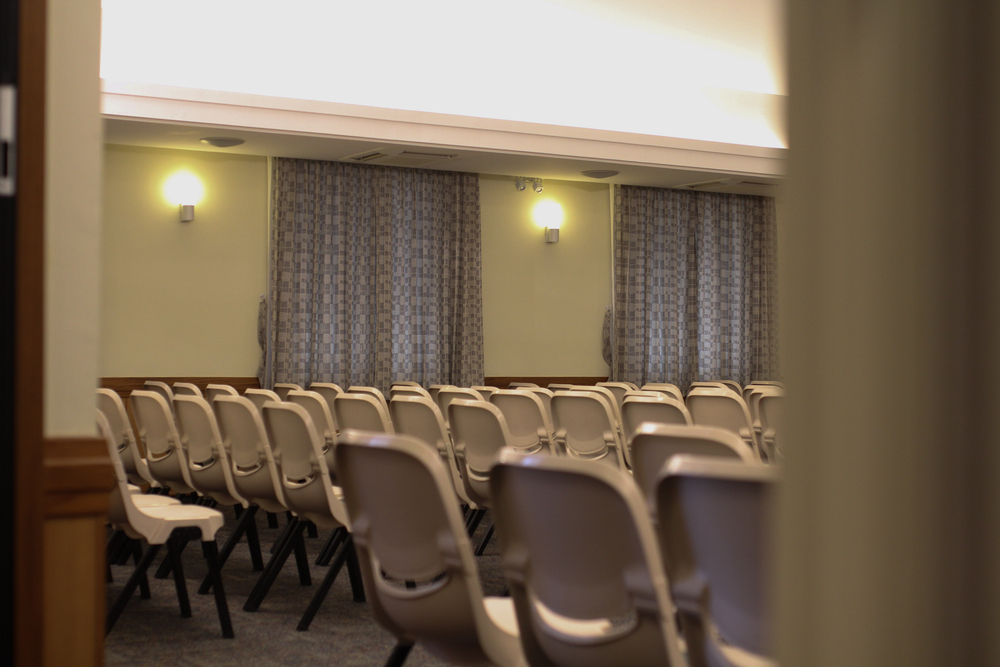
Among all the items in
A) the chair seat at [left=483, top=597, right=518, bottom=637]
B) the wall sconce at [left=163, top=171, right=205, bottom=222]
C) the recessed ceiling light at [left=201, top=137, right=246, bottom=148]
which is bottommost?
the chair seat at [left=483, top=597, right=518, bottom=637]

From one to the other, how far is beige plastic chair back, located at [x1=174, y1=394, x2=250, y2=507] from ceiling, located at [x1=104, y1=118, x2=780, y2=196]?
3.81 meters

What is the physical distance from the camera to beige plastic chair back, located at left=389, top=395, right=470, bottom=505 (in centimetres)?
465

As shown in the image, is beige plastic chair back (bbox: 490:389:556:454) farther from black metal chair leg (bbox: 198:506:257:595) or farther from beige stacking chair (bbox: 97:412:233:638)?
beige stacking chair (bbox: 97:412:233:638)

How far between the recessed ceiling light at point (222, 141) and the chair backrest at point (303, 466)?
4.90 m

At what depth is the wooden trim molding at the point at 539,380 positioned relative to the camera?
1094 centimetres

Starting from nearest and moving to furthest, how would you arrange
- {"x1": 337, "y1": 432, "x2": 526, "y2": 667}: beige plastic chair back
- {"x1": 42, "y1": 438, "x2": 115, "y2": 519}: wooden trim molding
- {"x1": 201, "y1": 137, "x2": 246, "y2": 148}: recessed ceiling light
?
{"x1": 42, "y1": 438, "x2": 115, "y2": 519}: wooden trim molding
{"x1": 337, "y1": 432, "x2": 526, "y2": 667}: beige plastic chair back
{"x1": 201, "y1": 137, "x2": 246, "y2": 148}: recessed ceiling light

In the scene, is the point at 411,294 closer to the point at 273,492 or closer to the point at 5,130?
the point at 273,492

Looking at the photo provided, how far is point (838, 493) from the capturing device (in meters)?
0.52

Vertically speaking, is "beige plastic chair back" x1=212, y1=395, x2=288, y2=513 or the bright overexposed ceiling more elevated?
the bright overexposed ceiling

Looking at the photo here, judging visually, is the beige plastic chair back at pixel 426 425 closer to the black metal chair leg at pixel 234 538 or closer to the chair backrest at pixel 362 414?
the chair backrest at pixel 362 414

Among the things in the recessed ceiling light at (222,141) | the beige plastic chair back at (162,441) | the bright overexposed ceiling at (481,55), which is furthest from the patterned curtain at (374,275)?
the beige plastic chair back at (162,441)

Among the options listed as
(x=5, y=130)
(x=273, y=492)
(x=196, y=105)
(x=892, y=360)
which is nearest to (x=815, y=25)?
(x=892, y=360)

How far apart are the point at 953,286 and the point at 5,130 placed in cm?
178

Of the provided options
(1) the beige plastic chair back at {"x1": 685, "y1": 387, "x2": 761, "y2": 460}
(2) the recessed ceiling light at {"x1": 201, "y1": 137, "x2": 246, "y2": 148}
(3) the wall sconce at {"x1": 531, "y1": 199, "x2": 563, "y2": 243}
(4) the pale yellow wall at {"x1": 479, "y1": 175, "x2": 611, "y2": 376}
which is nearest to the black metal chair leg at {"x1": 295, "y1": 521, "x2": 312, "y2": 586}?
(1) the beige plastic chair back at {"x1": 685, "y1": 387, "x2": 761, "y2": 460}
